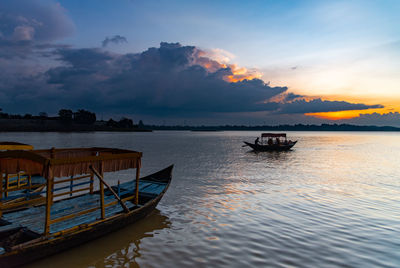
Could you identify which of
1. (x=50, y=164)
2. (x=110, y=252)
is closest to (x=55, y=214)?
(x=110, y=252)

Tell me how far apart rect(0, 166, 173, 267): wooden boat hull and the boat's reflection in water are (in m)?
0.23

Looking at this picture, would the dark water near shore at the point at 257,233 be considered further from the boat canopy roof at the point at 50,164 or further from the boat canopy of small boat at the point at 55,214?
the boat canopy roof at the point at 50,164

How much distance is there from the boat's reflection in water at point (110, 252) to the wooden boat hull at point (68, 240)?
9.2 inches

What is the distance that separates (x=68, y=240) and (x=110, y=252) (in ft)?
4.18

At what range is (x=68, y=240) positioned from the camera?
22.1 feet

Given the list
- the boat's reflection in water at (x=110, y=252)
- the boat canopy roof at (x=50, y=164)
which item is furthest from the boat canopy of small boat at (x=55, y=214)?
the boat's reflection in water at (x=110, y=252)

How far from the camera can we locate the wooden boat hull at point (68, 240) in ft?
18.8

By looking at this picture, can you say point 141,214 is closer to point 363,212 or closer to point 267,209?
point 267,209

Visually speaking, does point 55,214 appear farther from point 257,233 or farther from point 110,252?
point 257,233

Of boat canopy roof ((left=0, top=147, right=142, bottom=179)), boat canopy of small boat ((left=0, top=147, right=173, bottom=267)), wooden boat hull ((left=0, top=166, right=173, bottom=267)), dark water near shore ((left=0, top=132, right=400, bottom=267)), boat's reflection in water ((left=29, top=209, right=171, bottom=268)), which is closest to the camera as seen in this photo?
wooden boat hull ((left=0, top=166, right=173, bottom=267))

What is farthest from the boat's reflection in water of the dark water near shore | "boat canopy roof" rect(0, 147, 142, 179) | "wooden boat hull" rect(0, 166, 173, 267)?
"boat canopy roof" rect(0, 147, 142, 179)

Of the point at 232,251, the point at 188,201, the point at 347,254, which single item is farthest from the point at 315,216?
the point at 188,201

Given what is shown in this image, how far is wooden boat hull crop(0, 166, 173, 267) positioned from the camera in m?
5.73

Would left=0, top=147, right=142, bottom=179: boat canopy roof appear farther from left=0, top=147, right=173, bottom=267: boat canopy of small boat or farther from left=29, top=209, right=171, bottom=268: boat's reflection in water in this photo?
left=29, top=209, right=171, bottom=268: boat's reflection in water
